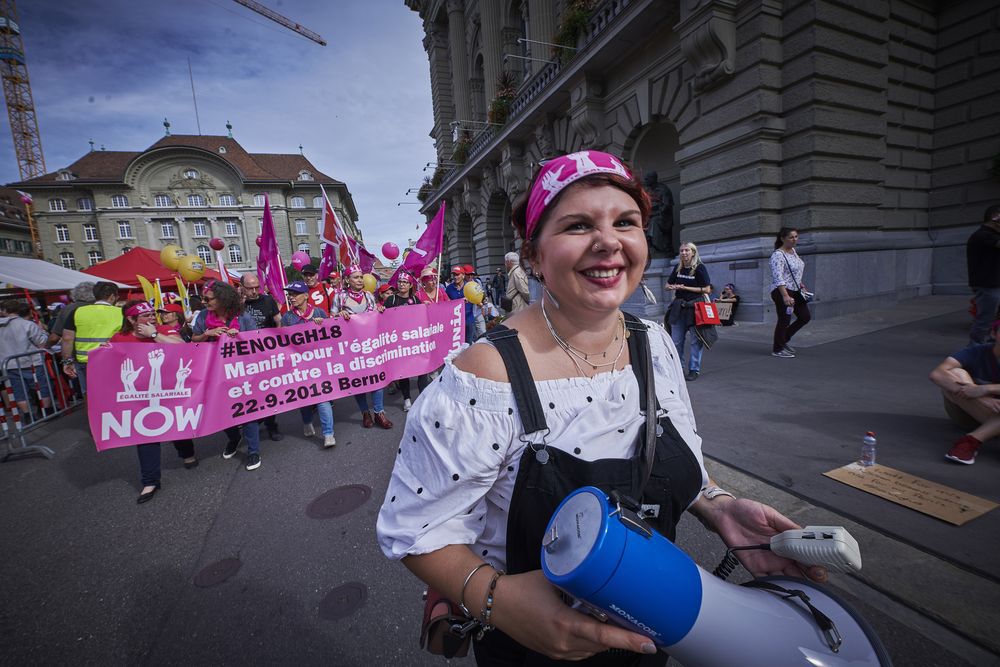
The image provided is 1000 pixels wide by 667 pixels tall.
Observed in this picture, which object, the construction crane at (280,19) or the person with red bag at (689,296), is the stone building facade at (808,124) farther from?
the construction crane at (280,19)

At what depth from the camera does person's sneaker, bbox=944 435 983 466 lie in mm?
3041

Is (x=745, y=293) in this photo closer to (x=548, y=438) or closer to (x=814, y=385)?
(x=814, y=385)

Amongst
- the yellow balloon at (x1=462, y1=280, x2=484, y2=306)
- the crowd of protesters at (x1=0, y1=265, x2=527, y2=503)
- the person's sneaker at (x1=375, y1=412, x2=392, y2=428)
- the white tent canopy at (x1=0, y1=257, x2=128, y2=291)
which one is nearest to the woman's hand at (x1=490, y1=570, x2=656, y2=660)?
the crowd of protesters at (x1=0, y1=265, x2=527, y2=503)

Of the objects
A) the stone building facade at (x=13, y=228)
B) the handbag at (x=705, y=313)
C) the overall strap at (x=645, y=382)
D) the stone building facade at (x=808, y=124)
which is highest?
the stone building facade at (x=13, y=228)

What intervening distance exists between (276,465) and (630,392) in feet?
14.3

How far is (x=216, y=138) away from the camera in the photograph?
197 ft

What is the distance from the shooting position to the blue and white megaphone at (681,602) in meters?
0.71

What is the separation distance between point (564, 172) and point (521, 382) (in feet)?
1.96

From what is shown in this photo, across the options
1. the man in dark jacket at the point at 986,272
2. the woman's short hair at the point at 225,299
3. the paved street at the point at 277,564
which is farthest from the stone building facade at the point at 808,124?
the woman's short hair at the point at 225,299

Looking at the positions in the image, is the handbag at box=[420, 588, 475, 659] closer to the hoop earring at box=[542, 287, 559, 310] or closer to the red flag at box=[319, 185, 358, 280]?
the hoop earring at box=[542, 287, 559, 310]

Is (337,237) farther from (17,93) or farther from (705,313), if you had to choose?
(17,93)

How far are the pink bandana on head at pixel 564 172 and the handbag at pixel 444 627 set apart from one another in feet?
3.60

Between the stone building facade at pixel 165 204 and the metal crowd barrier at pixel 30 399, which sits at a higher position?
the stone building facade at pixel 165 204

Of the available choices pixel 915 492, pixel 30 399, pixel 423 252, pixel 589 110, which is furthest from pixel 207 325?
pixel 589 110
